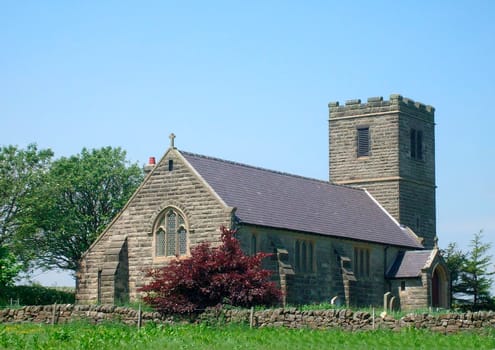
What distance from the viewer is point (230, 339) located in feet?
116

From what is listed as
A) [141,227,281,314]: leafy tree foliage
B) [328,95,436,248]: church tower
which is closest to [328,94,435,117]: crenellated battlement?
[328,95,436,248]: church tower

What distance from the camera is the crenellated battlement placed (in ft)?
223

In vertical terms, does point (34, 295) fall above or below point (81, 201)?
below

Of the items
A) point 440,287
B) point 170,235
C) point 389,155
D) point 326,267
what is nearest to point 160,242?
point 170,235

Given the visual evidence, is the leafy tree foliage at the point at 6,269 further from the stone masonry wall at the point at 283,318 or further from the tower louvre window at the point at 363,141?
the tower louvre window at the point at 363,141

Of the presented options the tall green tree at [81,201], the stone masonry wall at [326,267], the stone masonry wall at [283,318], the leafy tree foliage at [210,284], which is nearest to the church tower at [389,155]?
the stone masonry wall at [326,267]

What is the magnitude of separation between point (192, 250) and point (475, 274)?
25.9m

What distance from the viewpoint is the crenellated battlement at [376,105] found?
67.9m

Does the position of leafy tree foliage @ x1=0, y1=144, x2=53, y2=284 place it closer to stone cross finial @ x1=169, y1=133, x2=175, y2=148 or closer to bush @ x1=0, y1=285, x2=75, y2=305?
bush @ x1=0, y1=285, x2=75, y2=305

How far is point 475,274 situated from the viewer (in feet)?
226

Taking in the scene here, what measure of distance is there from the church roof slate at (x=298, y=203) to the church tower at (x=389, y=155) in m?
1.34

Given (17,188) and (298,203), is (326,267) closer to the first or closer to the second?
(298,203)

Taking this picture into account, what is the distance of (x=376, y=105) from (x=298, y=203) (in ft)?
43.3

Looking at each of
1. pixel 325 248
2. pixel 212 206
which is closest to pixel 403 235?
pixel 325 248
